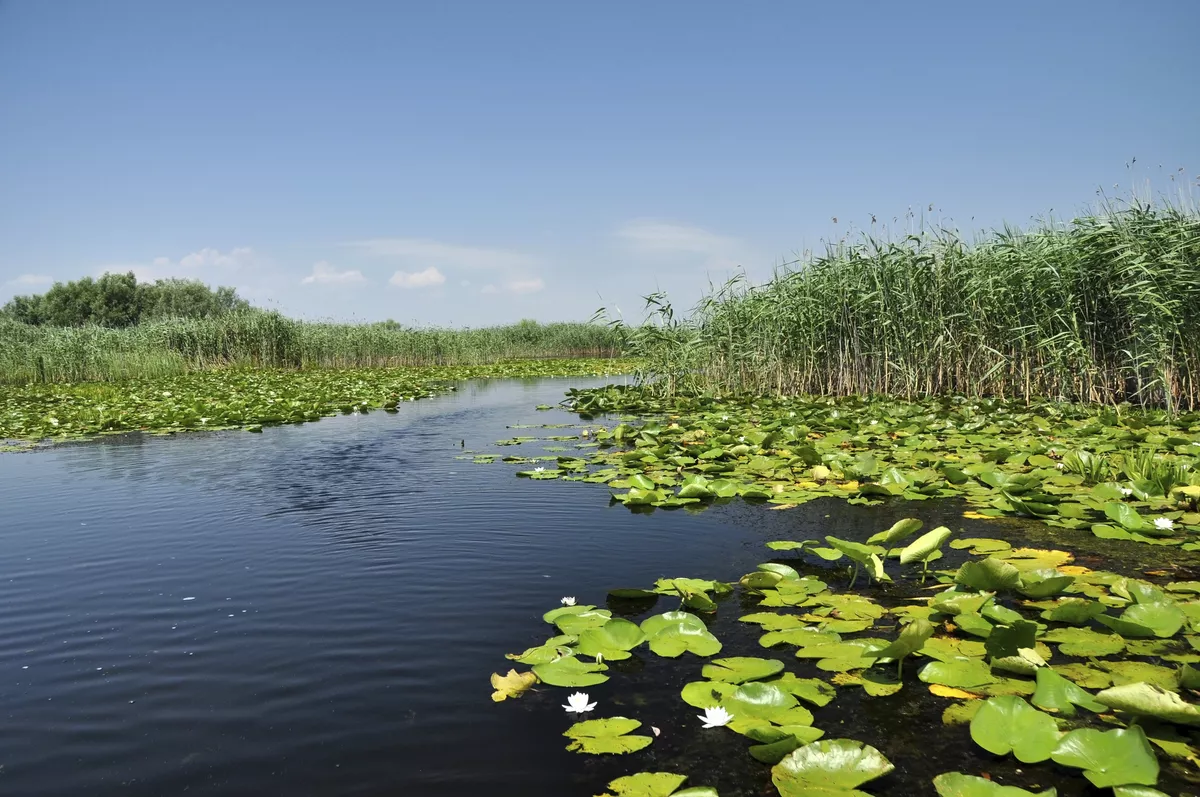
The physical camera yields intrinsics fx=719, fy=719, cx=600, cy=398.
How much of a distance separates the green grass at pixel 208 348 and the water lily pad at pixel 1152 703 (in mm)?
11366

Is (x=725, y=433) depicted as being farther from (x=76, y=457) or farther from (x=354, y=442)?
(x=76, y=457)

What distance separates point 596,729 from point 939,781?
2.89 feet

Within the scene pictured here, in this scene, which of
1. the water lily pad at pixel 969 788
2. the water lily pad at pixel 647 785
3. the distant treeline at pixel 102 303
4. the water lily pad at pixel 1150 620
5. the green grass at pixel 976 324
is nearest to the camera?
the water lily pad at pixel 969 788

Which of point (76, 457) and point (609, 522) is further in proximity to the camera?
point (76, 457)

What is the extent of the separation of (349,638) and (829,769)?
190 centimetres

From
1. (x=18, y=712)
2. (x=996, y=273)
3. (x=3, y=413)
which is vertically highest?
(x=996, y=273)

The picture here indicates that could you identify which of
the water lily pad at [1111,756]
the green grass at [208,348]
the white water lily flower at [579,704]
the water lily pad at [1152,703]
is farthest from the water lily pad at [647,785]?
the green grass at [208,348]

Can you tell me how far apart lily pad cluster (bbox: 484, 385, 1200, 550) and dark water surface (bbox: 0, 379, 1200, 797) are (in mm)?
309

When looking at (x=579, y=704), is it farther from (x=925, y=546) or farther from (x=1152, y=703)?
(x=925, y=546)

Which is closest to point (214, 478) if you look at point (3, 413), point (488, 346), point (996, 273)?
point (3, 413)

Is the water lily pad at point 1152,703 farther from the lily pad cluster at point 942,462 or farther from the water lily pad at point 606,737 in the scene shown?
the lily pad cluster at point 942,462

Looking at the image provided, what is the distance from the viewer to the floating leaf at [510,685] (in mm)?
2305

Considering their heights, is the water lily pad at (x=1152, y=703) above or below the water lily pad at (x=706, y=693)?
above

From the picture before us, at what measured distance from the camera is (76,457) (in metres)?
7.76
